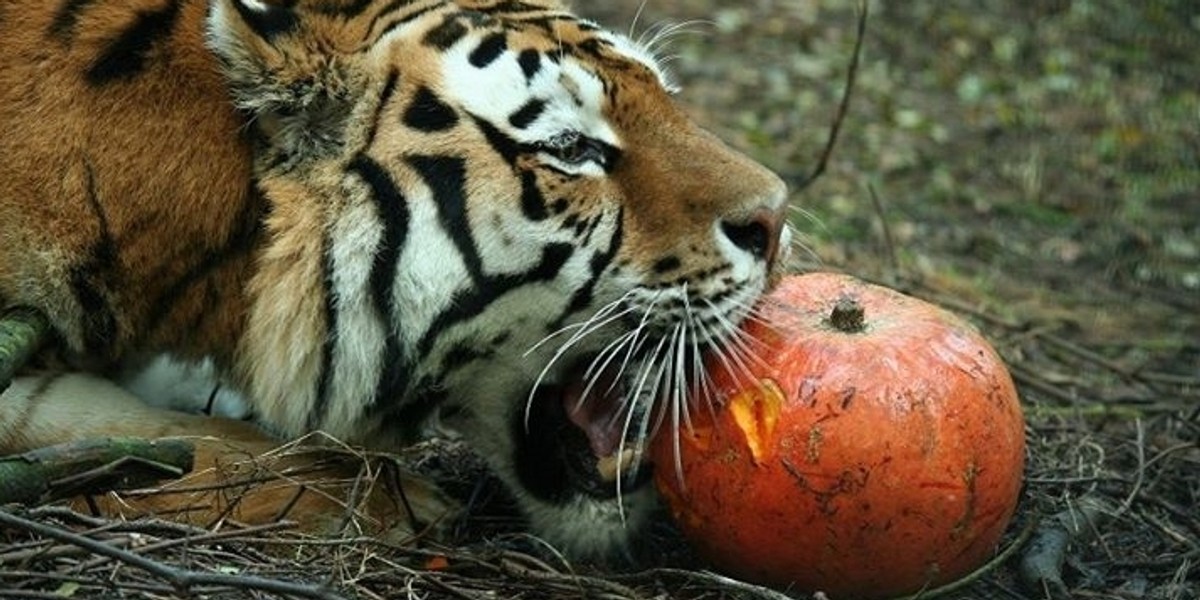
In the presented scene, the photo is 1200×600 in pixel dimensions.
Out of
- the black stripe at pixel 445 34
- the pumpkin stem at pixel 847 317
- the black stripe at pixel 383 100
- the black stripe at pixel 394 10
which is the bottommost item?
the pumpkin stem at pixel 847 317

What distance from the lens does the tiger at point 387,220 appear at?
330cm

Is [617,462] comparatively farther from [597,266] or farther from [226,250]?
[226,250]

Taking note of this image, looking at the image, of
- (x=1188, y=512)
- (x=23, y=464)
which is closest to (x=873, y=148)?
(x=1188, y=512)

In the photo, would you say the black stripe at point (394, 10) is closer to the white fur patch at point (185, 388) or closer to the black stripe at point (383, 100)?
the black stripe at point (383, 100)

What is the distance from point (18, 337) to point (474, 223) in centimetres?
81

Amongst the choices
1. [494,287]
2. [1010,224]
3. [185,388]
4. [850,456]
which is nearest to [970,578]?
[850,456]

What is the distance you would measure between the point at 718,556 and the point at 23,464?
1.16 metres

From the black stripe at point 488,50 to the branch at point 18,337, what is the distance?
903 mm

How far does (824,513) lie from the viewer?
3.15 metres

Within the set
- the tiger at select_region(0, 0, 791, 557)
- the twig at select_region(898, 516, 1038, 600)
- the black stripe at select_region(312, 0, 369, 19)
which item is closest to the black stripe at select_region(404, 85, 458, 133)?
the tiger at select_region(0, 0, 791, 557)

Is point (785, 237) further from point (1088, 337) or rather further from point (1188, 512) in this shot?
point (1088, 337)

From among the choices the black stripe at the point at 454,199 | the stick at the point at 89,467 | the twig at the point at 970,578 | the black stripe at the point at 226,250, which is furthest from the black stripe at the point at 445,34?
the twig at the point at 970,578

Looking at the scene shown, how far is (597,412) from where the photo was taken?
11.4 feet

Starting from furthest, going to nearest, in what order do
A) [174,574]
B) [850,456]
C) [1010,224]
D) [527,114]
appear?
[1010,224]
[527,114]
[850,456]
[174,574]
